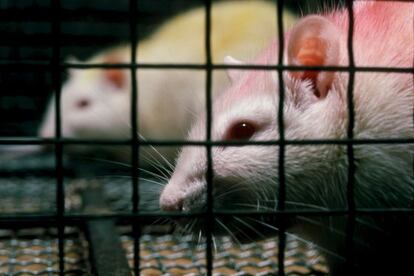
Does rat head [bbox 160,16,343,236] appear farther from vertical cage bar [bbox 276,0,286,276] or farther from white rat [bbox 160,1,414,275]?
vertical cage bar [bbox 276,0,286,276]

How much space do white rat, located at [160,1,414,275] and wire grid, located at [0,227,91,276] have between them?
383 mm

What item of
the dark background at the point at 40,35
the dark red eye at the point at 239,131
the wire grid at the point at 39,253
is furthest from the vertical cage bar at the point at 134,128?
the dark background at the point at 40,35

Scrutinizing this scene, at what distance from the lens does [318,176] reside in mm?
1267

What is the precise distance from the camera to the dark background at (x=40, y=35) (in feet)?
9.06

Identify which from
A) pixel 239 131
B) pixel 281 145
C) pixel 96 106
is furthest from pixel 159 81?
pixel 281 145

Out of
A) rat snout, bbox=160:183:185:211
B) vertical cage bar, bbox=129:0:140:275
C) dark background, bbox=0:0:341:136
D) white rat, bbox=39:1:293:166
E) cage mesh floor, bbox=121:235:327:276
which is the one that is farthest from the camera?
white rat, bbox=39:1:293:166

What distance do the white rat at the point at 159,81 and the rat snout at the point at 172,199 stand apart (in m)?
2.09

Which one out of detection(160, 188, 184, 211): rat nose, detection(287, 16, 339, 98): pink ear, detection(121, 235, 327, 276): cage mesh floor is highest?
detection(287, 16, 339, 98): pink ear

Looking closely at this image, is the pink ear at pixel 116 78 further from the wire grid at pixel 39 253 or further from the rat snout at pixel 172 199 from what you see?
the rat snout at pixel 172 199

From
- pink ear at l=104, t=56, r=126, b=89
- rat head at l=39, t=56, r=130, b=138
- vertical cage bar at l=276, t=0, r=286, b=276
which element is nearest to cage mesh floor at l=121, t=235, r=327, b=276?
vertical cage bar at l=276, t=0, r=286, b=276

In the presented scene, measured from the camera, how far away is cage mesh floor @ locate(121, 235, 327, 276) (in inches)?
61.1

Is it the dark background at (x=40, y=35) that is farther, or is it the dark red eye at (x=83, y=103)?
the dark red eye at (x=83, y=103)

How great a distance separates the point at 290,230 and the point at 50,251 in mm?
692

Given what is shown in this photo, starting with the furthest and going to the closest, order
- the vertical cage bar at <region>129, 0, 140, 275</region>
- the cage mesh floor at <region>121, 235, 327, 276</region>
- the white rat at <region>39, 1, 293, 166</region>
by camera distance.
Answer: the white rat at <region>39, 1, 293, 166</region> < the cage mesh floor at <region>121, 235, 327, 276</region> < the vertical cage bar at <region>129, 0, 140, 275</region>
